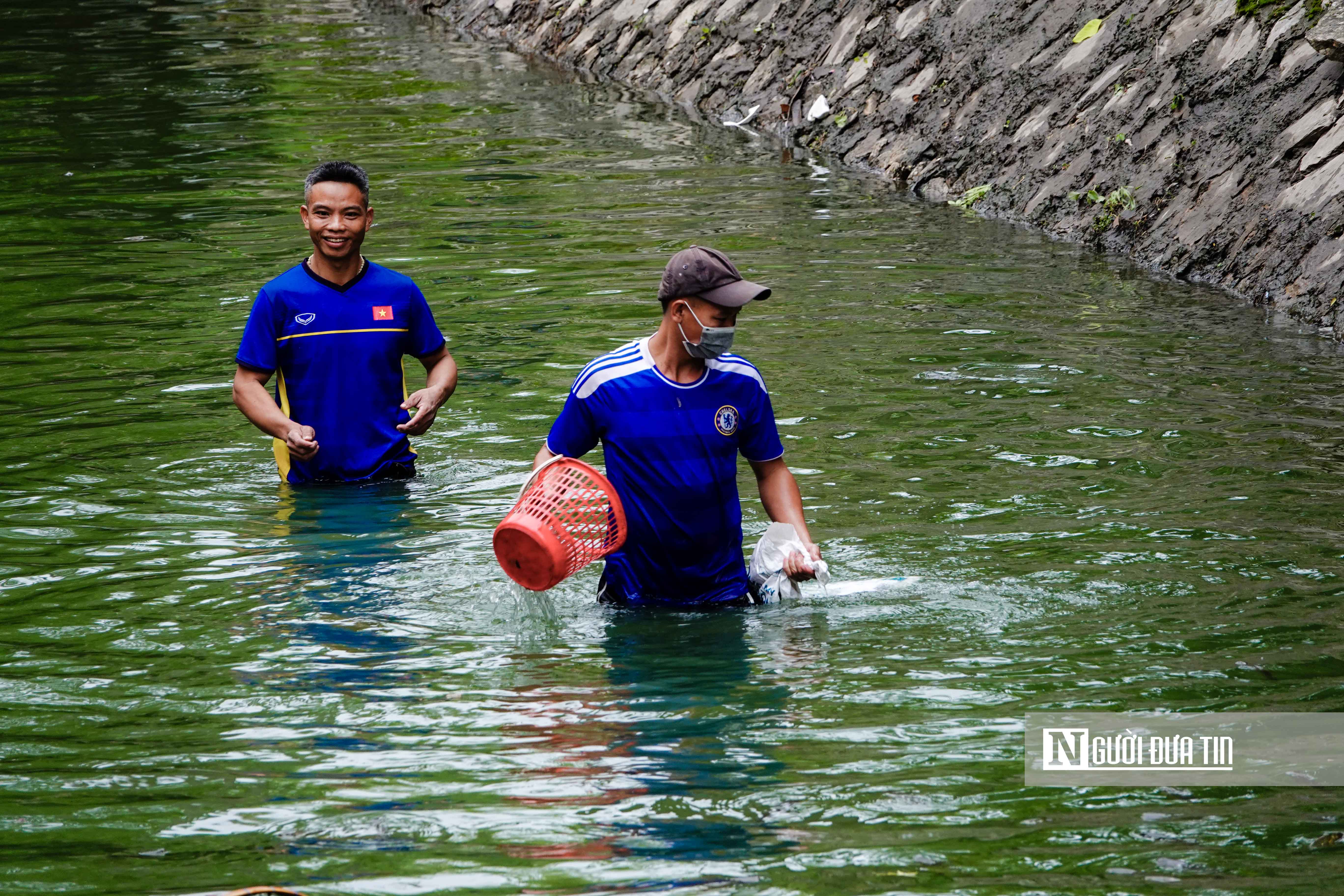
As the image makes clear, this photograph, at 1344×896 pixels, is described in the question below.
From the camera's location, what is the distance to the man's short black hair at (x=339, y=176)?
352 inches

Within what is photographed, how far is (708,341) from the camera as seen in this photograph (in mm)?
6875

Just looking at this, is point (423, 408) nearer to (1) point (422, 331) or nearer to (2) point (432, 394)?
(2) point (432, 394)

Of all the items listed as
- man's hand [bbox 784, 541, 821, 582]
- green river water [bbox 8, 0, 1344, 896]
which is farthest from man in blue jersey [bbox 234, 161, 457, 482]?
man's hand [bbox 784, 541, 821, 582]

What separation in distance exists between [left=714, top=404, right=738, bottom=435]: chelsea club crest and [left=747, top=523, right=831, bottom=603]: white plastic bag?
0.46 m

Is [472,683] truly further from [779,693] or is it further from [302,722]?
[779,693]

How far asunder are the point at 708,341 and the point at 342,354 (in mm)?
2928

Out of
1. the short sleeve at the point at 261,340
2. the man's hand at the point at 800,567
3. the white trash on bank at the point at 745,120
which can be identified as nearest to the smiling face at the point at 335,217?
the short sleeve at the point at 261,340

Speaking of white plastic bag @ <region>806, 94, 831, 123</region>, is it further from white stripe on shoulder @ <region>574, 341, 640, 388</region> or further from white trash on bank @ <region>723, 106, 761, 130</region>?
white stripe on shoulder @ <region>574, 341, 640, 388</region>

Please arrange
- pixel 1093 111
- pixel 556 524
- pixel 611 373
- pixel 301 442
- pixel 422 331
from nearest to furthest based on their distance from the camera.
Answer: pixel 556 524, pixel 611 373, pixel 301 442, pixel 422 331, pixel 1093 111

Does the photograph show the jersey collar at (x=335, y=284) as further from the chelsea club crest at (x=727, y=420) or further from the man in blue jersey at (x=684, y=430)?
the chelsea club crest at (x=727, y=420)

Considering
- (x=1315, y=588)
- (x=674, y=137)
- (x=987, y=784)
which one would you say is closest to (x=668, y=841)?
(x=987, y=784)

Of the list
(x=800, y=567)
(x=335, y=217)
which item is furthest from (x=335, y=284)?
(x=800, y=567)

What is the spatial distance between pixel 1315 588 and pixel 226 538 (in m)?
5.36

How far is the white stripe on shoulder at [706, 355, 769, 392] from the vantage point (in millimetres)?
7066
